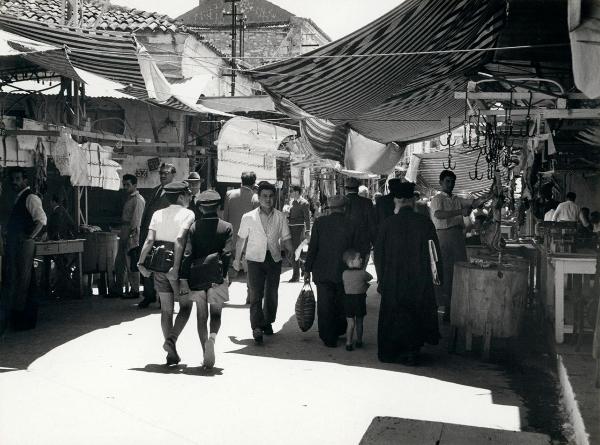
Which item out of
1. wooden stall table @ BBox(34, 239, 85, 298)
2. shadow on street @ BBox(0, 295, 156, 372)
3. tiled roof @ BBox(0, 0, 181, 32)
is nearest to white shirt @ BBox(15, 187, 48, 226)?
wooden stall table @ BBox(34, 239, 85, 298)

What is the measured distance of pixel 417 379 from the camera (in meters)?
6.93

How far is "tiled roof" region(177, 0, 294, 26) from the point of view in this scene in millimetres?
39938

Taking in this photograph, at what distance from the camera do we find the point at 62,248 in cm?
1098

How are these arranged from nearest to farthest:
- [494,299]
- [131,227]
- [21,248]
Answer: [494,299], [21,248], [131,227]

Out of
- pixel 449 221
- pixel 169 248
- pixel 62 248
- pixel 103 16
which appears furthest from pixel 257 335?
pixel 103 16

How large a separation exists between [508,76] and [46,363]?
6254 mm

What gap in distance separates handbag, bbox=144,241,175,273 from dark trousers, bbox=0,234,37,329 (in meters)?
2.59

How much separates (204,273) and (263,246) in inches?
67.1

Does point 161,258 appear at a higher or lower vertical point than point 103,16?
lower

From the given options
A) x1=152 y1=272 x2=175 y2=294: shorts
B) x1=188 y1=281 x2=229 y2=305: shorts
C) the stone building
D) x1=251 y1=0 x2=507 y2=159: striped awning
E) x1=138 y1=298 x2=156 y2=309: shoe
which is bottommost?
x1=138 y1=298 x2=156 y2=309: shoe

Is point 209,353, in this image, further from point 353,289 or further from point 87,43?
point 87,43

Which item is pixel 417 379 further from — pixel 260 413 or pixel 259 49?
pixel 259 49

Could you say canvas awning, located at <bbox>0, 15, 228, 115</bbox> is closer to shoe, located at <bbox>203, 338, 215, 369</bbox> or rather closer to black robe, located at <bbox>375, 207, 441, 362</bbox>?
black robe, located at <bbox>375, 207, 441, 362</bbox>

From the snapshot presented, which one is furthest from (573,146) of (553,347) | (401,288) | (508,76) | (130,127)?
(130,127)
